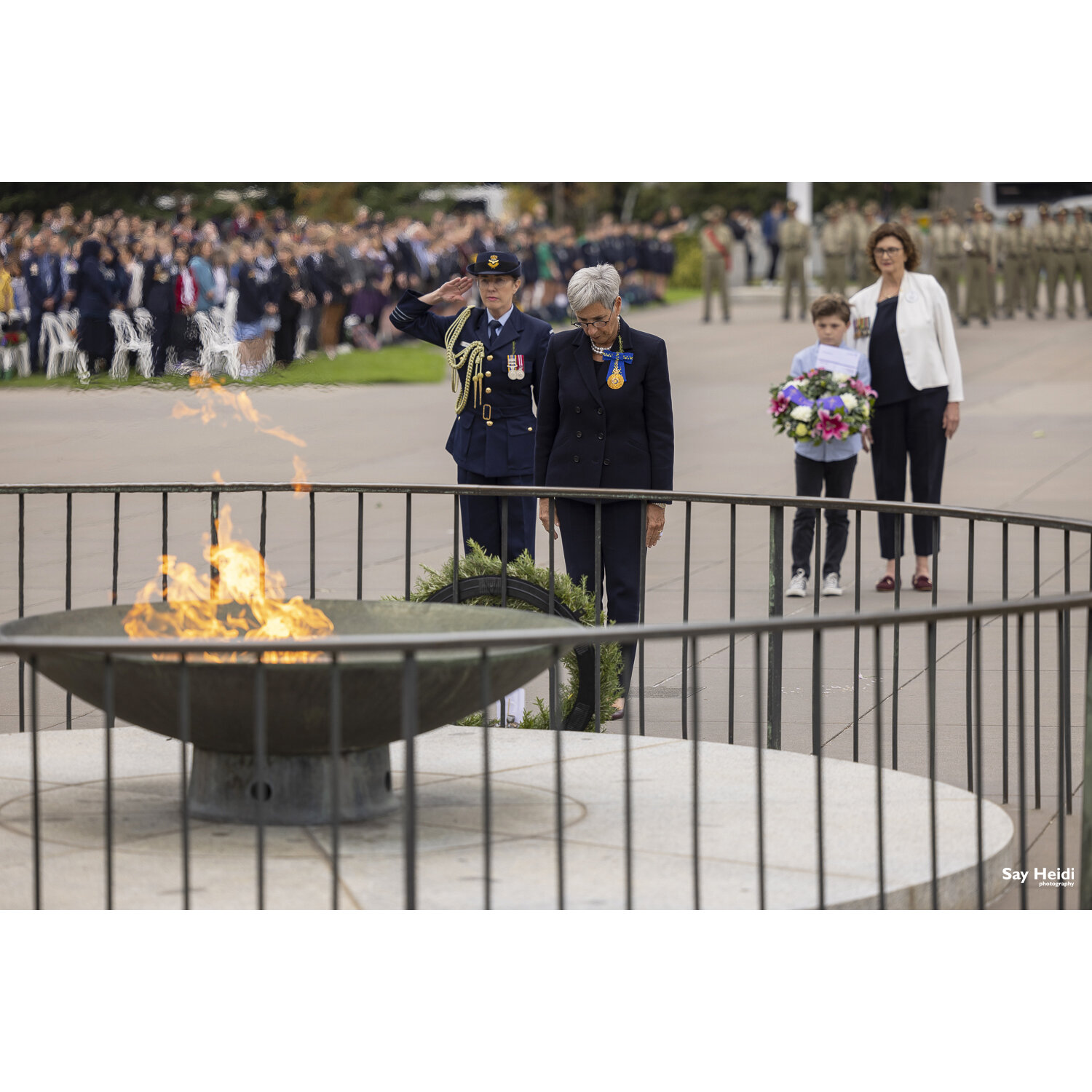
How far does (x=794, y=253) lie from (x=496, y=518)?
2309cm

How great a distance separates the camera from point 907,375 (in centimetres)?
1038

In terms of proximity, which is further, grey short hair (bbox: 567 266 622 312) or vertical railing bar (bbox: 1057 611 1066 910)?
grey short hair (bbox: 567 266 622 312)

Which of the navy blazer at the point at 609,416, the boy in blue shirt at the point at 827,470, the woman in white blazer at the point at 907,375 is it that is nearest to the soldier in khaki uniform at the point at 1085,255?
the woman in white blazer at the point at 907,375

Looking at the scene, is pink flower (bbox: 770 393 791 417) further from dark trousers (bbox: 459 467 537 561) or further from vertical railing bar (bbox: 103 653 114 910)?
vertical railing bar (bbox: 103 653 114 910)

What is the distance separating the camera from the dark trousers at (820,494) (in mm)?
10133

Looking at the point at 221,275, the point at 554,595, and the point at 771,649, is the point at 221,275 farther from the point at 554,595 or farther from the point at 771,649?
the point at 771,649

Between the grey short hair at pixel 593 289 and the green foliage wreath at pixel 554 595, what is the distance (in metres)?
1.08

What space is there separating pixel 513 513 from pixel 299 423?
1239 cm

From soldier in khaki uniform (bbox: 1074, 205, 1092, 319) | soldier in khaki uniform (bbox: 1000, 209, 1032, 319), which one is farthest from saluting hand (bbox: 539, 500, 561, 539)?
soldier in khaki uniform (bbox: 1074, 205, 1092, 319)

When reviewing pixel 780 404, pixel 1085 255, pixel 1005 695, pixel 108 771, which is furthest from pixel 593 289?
pixel 1085 255

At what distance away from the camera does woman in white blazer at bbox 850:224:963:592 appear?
33.9 feet

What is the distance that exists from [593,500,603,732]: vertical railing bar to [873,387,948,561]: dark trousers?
11.1 feet

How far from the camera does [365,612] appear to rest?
6398 millimetres

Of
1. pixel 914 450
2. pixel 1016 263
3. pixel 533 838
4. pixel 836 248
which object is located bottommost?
pixel 533 838
